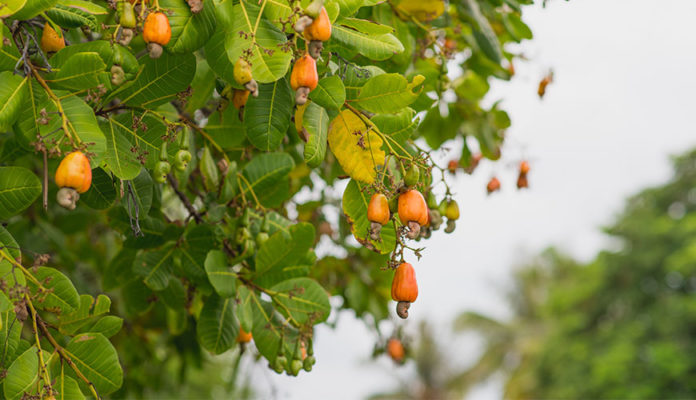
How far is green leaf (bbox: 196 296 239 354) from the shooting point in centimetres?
177

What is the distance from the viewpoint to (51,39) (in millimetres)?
1409

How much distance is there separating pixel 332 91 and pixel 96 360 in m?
0.73

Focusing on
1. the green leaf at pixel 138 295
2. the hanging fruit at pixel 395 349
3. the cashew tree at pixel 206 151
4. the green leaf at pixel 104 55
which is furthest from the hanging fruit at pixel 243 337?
the hanging fruit at pixel 395 349

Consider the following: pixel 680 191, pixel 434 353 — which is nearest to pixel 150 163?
pixel 680 191

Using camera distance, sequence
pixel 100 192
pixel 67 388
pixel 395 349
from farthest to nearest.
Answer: pixel 395 349, pixel 100 192, pixel 67 388

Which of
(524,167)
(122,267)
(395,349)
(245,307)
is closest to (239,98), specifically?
(245,307)

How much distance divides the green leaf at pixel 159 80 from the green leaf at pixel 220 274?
386mm

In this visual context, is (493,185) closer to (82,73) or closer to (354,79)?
(354,79)

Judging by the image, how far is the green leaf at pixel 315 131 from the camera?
1384 millimetres

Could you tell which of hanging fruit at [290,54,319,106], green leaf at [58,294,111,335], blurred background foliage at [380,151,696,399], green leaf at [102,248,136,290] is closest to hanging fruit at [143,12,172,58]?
hanging fruit at [290,54,319,106]

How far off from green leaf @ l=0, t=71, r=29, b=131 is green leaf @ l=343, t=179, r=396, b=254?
0.65 m

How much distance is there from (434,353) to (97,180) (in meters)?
25.2

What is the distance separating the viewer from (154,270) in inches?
73.1

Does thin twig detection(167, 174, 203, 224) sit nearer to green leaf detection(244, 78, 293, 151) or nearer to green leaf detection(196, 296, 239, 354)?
green leaf detection(196, 296, 239, 354)
